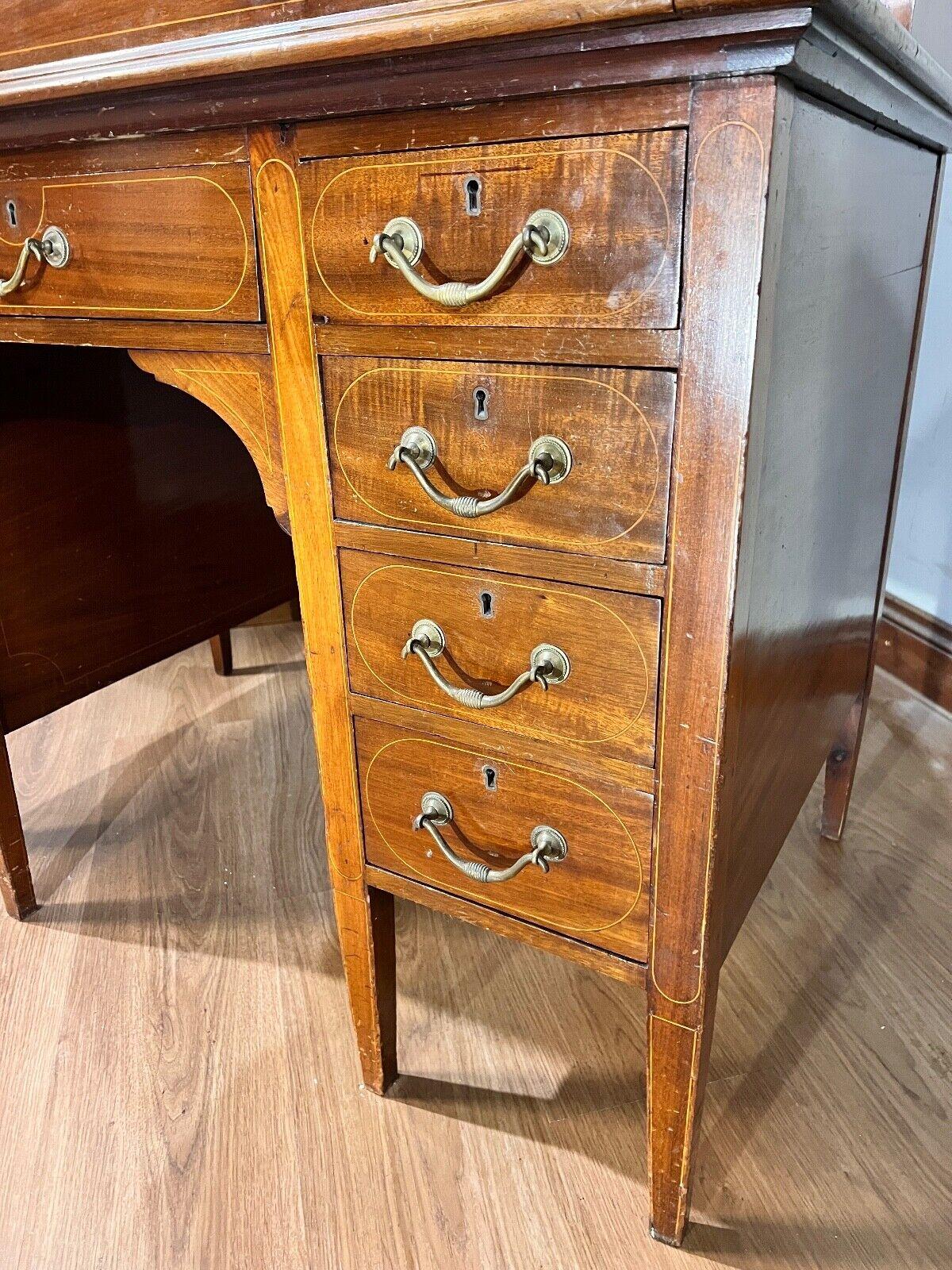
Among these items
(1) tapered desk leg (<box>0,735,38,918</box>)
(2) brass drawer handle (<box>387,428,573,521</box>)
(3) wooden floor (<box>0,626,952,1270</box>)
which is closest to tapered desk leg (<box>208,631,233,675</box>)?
(3) wooden floor (<box>0,626,952,1270</box>)

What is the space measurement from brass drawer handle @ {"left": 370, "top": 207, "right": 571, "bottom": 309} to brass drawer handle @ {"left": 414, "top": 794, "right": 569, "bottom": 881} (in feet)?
1.26

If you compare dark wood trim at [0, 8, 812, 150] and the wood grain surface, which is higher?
dark wood trim at [0, 8, 812, 150]

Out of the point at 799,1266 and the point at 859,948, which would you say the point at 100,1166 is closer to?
the point at 799,1266

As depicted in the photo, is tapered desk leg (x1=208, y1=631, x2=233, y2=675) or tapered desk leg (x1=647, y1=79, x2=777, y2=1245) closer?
tapered desk leg (x1=647, y1=79, x2=777, y2=1245)

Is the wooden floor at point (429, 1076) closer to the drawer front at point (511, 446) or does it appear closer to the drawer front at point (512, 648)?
the drawer front at point (512, 648)

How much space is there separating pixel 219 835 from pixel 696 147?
3.77ft

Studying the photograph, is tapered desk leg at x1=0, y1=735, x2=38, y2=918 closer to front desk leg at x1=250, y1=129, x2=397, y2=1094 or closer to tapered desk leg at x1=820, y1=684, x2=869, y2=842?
front desk leg at x1=250, y1=129, x2=397, y2=1094

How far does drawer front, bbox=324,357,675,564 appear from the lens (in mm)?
588

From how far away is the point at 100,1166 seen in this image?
91 cm

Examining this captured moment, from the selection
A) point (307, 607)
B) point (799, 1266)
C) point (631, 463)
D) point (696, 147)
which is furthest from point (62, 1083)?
point (696, 147)

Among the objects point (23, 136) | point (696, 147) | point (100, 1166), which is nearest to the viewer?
point (696, 147)

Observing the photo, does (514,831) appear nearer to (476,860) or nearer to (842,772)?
(476,860)

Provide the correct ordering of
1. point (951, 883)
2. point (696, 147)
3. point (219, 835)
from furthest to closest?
point (219, 835) < point (951, 883) < point (696, 147)

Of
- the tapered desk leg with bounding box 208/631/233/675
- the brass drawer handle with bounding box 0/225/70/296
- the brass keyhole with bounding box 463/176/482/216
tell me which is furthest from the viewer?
the tapered desk leg with bounding box 208/631/233/675
